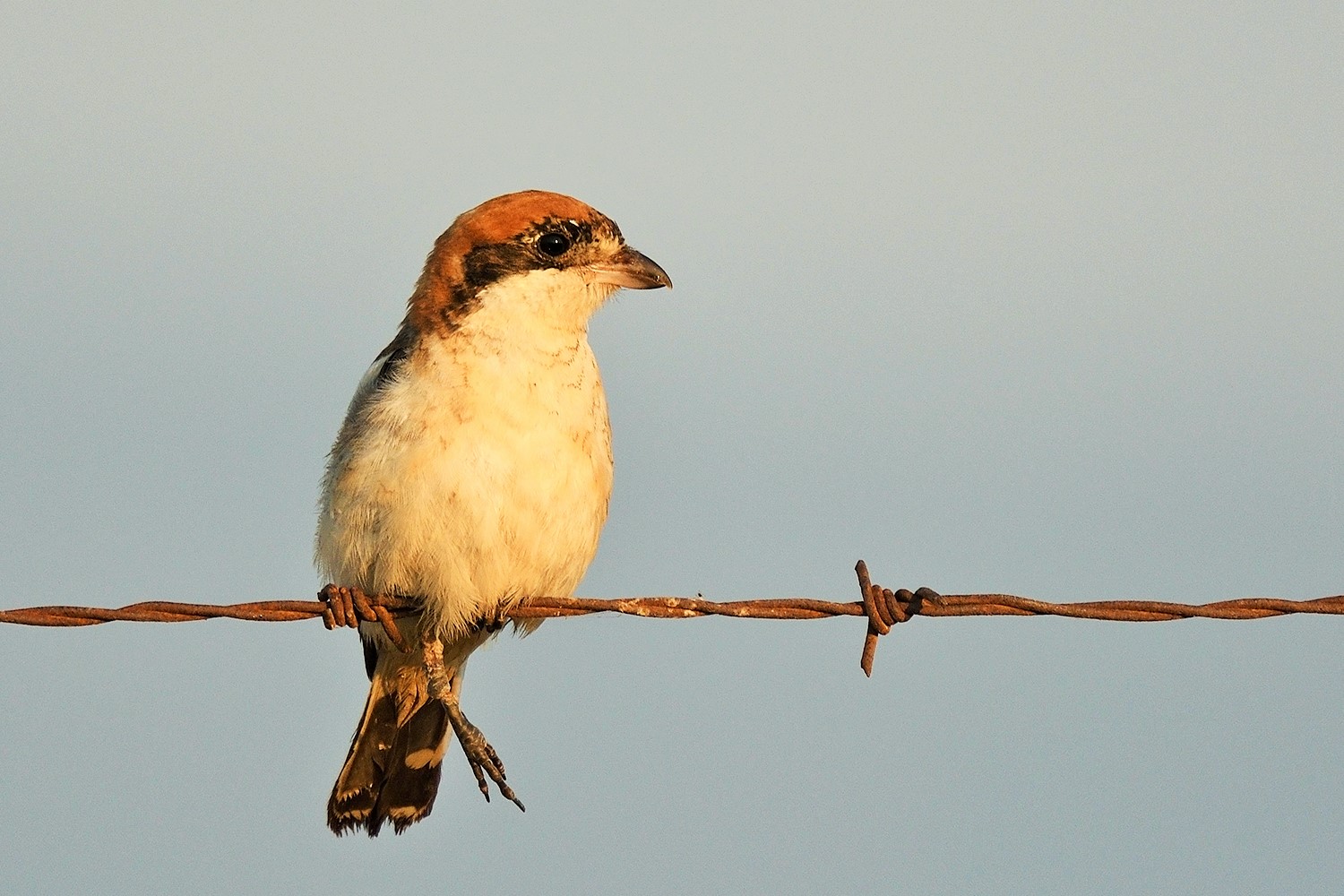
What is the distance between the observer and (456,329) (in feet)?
19.8

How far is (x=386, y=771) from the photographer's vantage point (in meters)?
6.64

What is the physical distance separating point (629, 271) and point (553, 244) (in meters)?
0.34

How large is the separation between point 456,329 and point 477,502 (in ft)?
2.48

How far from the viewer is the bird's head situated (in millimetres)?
6191

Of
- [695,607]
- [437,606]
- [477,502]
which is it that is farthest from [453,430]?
[695,607]

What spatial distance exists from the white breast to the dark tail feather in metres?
0.75

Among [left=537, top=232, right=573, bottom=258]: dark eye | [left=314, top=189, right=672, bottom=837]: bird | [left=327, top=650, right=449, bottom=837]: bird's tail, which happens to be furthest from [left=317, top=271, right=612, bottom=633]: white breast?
[left=327, top=650, right=449, bottom=837]: bird's tail

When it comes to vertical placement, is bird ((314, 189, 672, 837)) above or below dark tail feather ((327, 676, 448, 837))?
above

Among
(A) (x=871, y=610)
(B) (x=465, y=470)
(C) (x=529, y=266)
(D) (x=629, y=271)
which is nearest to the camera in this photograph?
(A) (x=871, y=610)

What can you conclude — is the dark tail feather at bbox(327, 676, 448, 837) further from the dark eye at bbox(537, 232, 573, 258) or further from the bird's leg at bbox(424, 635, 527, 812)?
the dark eye at bbox(537, 232, 573, 258)

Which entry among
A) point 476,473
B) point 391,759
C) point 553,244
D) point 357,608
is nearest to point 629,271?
point 553,244

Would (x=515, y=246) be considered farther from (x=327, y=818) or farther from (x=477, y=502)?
(x=327, y=818)

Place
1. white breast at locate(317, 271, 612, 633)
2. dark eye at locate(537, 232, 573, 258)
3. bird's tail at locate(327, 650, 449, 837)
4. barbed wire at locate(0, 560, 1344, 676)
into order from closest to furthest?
barbed wire at locate(0, 560, 1344, 676), white breast at locate(317, 271, 612, 633), dark eye at locate(537, 232, 573, 258), bird's tail at locate(327, 650, 449, 837)

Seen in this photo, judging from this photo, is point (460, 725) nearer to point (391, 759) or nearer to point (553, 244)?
point (391, 759)
